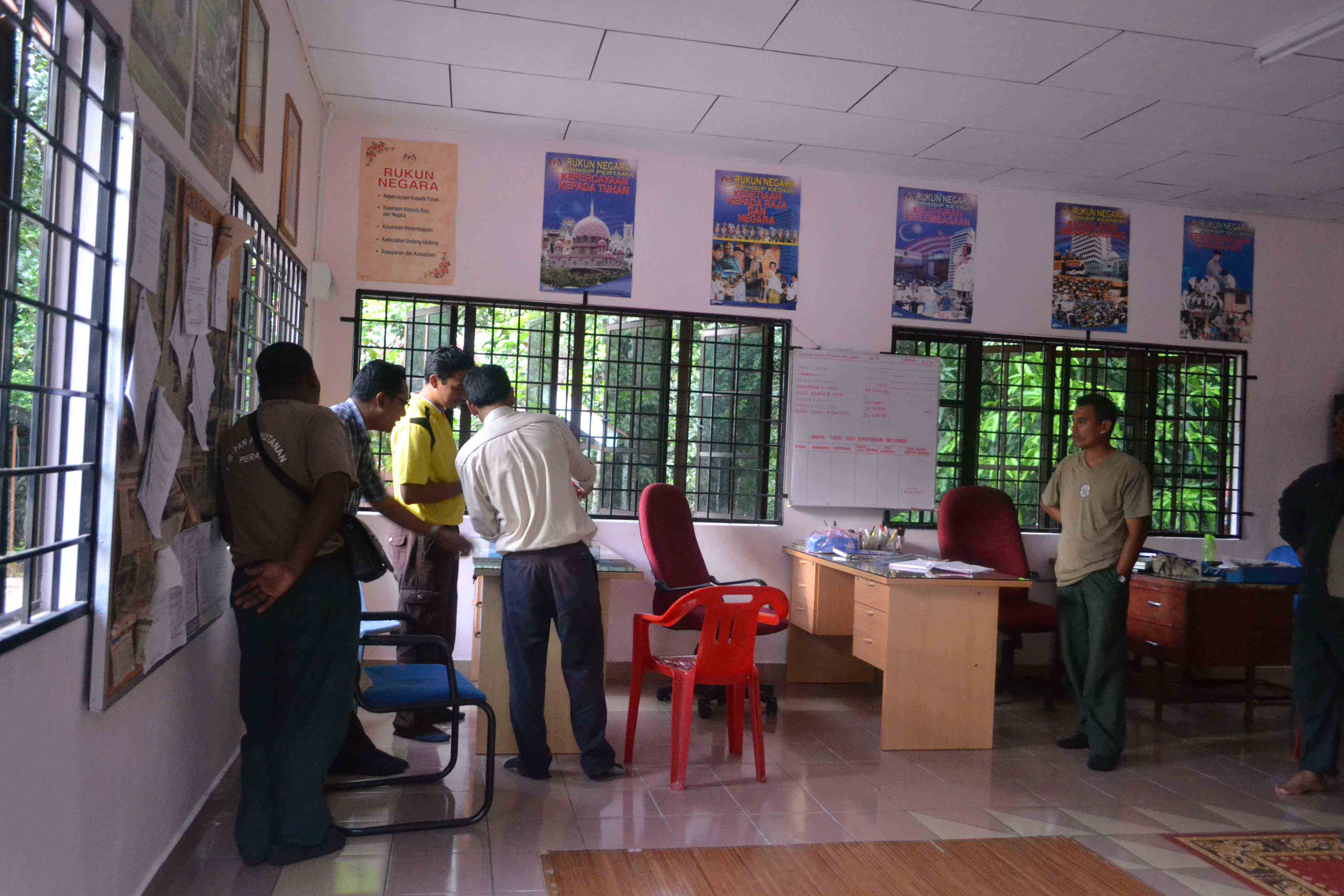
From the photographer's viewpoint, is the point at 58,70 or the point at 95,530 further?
the point at 95,530

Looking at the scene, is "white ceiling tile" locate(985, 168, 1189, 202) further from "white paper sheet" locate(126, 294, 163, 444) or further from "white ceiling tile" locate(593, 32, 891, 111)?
"white paper sheet" locate(126, 294, 163, 444)

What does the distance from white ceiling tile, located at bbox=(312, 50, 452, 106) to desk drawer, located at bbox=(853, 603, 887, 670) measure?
3.26 m

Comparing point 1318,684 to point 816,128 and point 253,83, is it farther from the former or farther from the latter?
point 253,83

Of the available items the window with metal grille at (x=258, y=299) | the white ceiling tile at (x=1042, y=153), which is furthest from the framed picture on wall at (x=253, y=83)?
the white ceiling tile at (x=1042, y=153)

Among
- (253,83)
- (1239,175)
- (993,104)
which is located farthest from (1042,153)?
(253,83)

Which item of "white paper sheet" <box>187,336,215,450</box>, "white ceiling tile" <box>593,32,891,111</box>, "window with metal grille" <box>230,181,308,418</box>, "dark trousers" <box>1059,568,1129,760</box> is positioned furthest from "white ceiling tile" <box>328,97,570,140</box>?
"dark trousers" <box>1059,568,1129,760</box>

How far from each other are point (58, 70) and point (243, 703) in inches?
69.6

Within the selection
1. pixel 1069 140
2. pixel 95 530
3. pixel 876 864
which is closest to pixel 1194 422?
pixel 1069 140

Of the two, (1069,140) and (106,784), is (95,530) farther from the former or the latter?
(1069,140)

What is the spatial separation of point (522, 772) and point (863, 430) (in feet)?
10.2

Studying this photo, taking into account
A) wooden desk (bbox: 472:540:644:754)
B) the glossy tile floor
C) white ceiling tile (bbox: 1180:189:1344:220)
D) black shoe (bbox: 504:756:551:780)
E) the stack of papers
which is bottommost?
the glossy tile floor

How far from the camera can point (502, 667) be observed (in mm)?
4102

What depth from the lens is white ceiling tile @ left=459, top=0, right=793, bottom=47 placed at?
12.9 feet

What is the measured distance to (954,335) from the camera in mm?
6176
